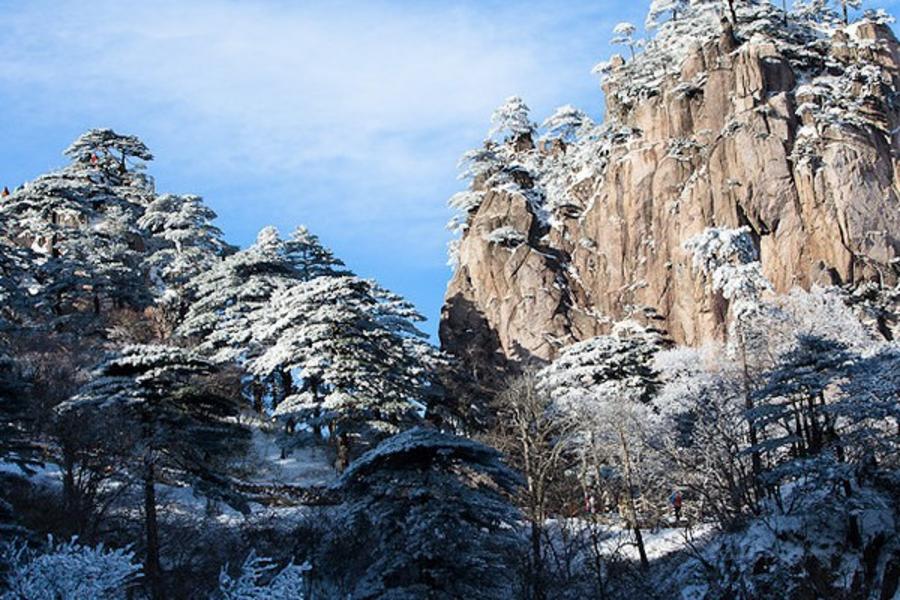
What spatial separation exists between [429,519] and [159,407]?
32.6ft

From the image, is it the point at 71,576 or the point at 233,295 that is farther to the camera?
the point at 233,295

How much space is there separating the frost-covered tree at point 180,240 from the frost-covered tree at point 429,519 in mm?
33856

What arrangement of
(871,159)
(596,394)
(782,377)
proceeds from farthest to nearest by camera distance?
(871,159)
(596,394)
(782,377)

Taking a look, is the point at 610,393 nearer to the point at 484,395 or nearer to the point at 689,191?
the point at 484,395

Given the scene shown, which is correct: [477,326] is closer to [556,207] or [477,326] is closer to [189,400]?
[556,207]

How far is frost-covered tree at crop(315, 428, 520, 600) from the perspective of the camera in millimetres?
14602

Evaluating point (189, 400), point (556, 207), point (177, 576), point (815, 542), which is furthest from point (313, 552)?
point (556, 207)

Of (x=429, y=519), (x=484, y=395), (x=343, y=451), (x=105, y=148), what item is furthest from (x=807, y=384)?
(x=105, y=148)

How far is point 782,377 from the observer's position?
24469 mm

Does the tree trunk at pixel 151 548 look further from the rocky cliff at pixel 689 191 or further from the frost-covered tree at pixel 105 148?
the frost-covered tree at pixel 105 148

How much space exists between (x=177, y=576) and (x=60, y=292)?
1146 inches

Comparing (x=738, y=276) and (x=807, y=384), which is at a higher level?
(x=738, y=276)

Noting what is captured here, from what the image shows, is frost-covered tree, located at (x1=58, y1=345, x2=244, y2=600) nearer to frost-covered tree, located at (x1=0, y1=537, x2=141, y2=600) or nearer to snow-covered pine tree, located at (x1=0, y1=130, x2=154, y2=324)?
frost-covered tree, located at (x1=0, y1=537, x2=141, y2=600)

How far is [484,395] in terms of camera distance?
50.8 meters
